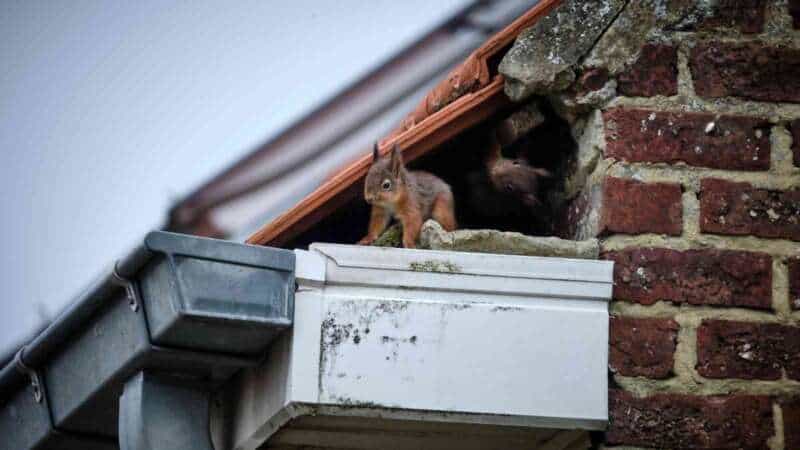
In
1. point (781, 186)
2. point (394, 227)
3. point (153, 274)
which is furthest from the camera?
point (394, 227)

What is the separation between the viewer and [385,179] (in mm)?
4121

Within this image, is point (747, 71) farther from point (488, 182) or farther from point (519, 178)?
point (488, 182)

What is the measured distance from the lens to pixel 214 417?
3986 millimetres

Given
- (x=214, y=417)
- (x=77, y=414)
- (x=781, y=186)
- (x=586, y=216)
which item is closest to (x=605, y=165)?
(x=586, y=216)

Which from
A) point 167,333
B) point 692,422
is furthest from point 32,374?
point 692,422

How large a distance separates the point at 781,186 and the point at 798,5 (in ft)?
1.55

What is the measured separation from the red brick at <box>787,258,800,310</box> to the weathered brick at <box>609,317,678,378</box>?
0.93ft

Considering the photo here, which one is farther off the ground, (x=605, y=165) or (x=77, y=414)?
(x=605, y=165)

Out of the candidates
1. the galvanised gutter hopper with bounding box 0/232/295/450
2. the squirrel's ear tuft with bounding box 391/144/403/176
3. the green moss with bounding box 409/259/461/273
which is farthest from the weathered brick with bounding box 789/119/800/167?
the galvanised gutter hopper with bounding box 0/232/295/450

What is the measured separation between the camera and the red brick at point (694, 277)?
3.58m

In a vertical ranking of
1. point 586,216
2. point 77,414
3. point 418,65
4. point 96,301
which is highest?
point 418,65

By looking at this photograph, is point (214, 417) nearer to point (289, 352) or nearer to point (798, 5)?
point (289, 352)

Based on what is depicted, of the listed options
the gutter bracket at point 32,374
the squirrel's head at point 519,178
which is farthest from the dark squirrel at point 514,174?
the gutter bracket at point 32,374

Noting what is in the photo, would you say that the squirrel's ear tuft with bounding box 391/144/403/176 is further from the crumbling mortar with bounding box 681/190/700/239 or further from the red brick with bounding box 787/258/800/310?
the red brick with bounding box 787/258/800/310
